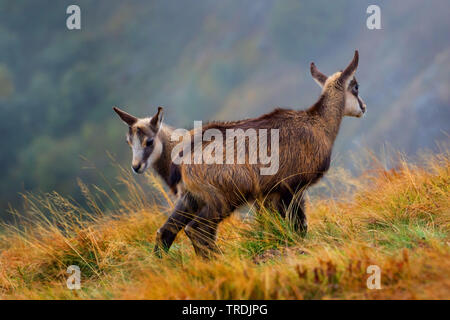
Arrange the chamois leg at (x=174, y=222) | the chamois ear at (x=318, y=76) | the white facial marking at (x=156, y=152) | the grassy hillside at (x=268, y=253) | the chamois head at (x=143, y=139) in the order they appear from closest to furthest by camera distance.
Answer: the grassy hillside at (x=268, y=253) < the chamois leg at (x=174, y=222) < the chamois ear at (x=318, y=76) < the chamois head at (x=143, y=139) < the white facial marking at (x=156, y=152)

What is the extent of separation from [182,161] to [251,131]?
90 cm

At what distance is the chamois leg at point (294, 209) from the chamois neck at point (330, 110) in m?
1.02

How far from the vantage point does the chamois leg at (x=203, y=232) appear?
5348mm

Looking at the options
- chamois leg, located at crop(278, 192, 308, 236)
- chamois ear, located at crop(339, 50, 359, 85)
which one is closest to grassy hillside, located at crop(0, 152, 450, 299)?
chamois leg, located at crop(278, 192, 308, 236)

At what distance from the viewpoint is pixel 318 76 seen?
22.1 ft

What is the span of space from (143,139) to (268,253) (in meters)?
2.95

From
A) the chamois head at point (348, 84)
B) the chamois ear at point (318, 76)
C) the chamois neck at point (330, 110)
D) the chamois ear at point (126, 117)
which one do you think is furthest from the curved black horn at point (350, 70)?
the chamois ear at point (126, 117)

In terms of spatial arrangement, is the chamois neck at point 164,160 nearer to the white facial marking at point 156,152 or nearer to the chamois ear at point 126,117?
the white facial marking at point 156,152

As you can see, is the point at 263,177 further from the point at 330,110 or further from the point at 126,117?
the point at 126,117

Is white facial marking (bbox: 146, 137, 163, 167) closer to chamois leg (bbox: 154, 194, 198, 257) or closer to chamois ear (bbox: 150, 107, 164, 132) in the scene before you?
chamois ear (bbox: 150, 107, 164, 132)

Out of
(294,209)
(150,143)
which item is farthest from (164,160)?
(294,209)

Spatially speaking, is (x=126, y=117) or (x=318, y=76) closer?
(x=318, y=76)

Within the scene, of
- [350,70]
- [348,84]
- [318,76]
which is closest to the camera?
[350,70]
